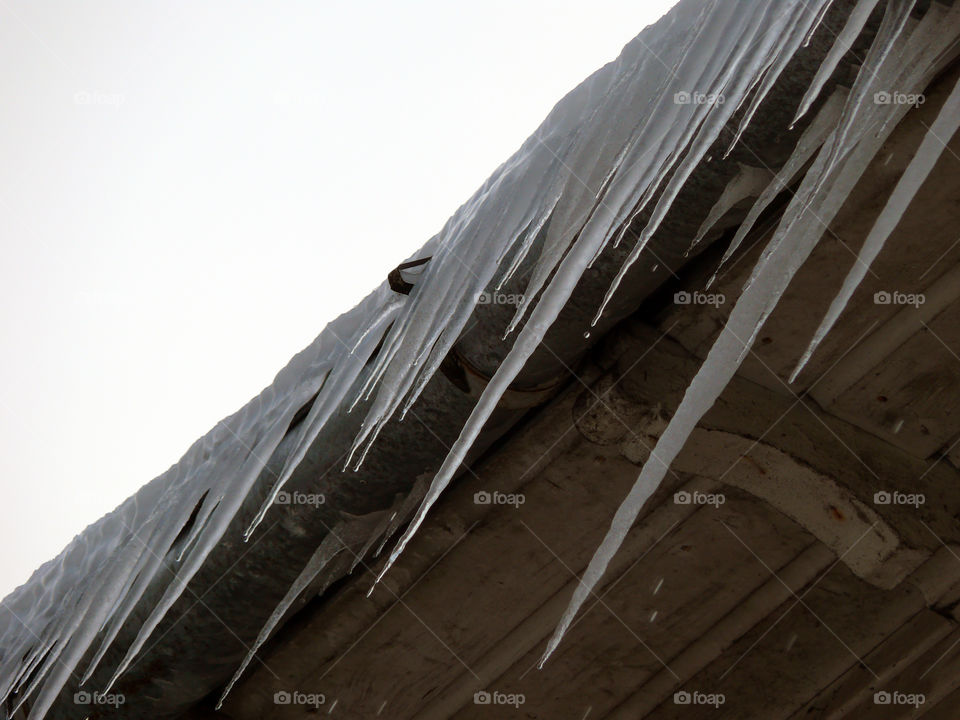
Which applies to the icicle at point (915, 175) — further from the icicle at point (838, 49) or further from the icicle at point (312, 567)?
the icicle at point (312, 567)

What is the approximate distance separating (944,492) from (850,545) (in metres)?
0.36

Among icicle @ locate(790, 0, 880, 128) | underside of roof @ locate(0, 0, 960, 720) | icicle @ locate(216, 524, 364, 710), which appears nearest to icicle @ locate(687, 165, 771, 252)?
underside of roof @ locate(0, 0, 960, 720)

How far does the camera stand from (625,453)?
2145 millimetres

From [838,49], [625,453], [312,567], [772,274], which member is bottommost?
[625,453]

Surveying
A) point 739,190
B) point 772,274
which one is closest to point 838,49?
point 739,190

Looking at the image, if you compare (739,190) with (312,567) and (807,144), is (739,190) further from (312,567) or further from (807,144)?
(312,567)

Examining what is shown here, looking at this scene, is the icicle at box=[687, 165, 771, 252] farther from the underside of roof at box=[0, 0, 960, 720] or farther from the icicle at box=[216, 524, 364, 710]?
the icicle at box=[216, 524, 364, 710]

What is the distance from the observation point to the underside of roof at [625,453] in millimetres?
1545

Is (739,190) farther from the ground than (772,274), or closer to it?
farther from the ground

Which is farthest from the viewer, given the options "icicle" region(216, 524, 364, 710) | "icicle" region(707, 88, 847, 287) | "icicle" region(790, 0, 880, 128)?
"icicle" region(216, 524, 364, 710)

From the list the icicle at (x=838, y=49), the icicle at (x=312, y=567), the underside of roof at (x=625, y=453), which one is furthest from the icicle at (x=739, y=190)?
the icicle at (x=312, y=567)

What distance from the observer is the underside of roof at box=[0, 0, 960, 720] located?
1.54 metres

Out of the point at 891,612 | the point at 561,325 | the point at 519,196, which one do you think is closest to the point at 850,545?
the point at 891,612

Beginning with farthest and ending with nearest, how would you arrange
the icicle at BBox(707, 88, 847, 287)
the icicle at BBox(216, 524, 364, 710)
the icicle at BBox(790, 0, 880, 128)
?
the icicle at BBox(216, 524, 364, 710) → the icicle at BBox(707, 88, 847, 287) → the icicle at BBox(790, 0, 880, 128)
